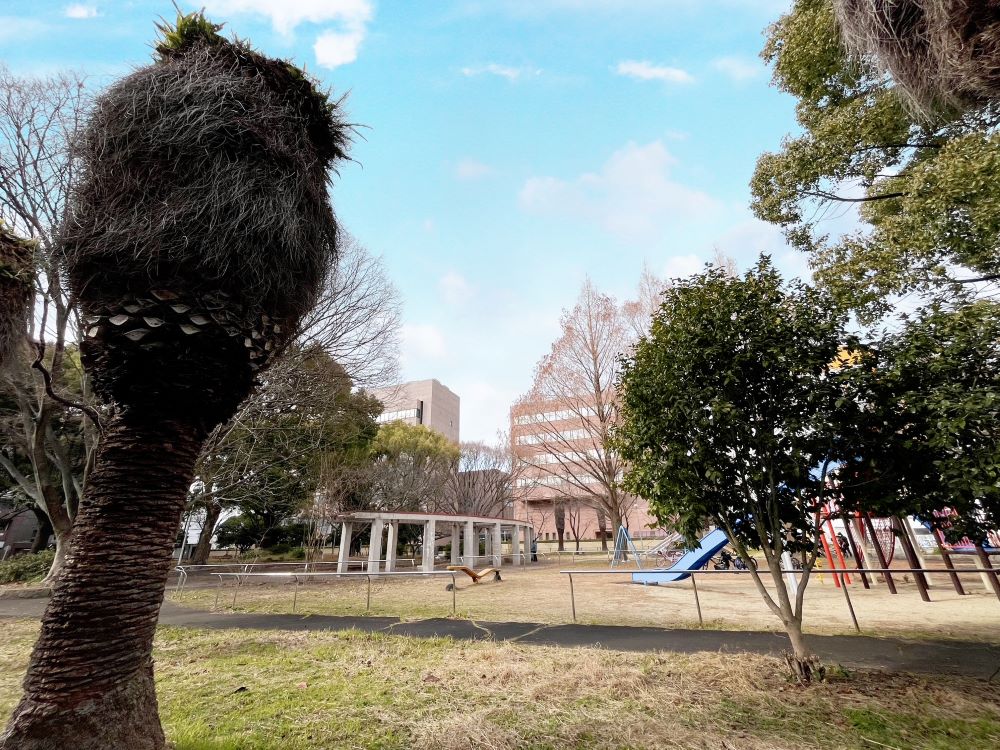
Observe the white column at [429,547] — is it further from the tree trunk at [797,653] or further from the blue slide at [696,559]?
the tree trunk at [797,653]

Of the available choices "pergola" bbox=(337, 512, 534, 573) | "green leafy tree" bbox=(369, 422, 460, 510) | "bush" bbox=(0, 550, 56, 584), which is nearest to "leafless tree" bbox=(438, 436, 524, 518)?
"green leafy tree" bbox=(369, 422, 460, 510)

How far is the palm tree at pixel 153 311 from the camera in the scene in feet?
9.08

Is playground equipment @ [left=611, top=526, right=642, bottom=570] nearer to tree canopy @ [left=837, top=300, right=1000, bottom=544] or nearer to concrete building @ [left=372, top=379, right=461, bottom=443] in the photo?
tree canopy @ [left=837, top=300, right=1000, bottom=544]

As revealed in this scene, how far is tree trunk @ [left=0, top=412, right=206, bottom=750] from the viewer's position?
8.70 ft

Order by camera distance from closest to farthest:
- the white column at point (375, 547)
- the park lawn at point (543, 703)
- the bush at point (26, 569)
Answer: the park lawn at point (543, 703) → the bush at point (26, 569) → the white column at point (375, 547)

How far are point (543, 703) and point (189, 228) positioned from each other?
474 centimetres

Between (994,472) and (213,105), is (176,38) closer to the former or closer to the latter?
(213,105)

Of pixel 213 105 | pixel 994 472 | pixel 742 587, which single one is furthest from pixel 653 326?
pixel 742 587

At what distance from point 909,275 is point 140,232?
29.3ft

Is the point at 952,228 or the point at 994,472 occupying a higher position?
the point at 952,228

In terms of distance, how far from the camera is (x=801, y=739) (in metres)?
3.22

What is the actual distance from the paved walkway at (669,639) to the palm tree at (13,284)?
5585 mm

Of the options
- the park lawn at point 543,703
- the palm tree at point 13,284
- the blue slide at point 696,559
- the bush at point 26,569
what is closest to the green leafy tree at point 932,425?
the park lawn at point 543,703

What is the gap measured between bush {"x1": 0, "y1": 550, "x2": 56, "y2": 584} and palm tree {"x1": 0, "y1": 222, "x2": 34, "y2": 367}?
47.8ft
